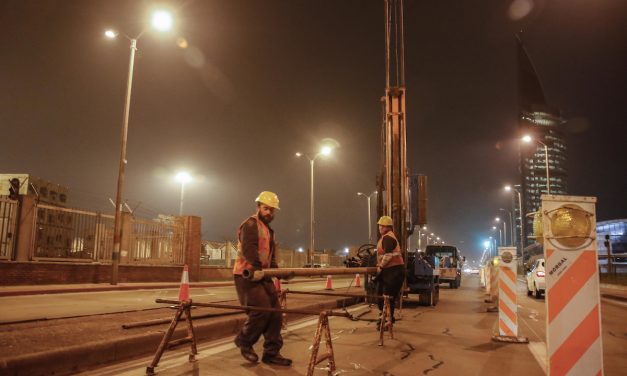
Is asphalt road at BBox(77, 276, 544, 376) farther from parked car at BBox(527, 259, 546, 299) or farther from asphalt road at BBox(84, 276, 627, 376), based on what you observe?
parked car at BBox(527, 259, 546, 299)

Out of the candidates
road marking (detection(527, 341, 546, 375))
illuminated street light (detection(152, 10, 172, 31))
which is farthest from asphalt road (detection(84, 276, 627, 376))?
illuminated street light (detection(152, 10, 172, 31))

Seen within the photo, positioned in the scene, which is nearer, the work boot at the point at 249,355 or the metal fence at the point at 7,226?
the work boot at the point at 249,355

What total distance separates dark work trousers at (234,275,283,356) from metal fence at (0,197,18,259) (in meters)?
13.2

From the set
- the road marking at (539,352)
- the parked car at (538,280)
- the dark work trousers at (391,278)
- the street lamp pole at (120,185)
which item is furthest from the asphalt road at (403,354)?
the street lamp pole at (120,185)

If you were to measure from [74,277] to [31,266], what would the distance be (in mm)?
1699

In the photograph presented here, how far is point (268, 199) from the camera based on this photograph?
6.49 metres

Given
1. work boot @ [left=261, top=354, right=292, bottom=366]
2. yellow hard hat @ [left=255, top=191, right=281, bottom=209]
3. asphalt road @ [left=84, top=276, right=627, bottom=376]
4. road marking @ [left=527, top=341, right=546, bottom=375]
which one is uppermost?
yellow hard hat @ [left=255, top=191, right=281, bottom=209]

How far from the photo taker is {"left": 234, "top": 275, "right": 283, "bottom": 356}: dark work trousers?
6.07m

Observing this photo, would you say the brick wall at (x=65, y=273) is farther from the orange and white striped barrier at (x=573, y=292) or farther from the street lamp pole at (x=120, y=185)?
the orange and white striped barrier at (x=573, y=292)

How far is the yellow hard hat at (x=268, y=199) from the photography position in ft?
21.1

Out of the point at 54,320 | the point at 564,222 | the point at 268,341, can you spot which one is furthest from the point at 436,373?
the point at 54,320

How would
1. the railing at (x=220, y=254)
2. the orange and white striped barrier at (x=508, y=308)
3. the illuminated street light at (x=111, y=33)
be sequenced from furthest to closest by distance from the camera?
the railing at (x=220, y=254) < the illuminated street light at (x=111, y=33) < the orange and white striped barrier at (x=508, y=308)

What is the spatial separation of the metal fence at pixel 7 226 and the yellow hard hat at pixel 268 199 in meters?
13.2

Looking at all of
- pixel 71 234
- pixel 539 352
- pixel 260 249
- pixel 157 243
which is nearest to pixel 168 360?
pixel 260 249
